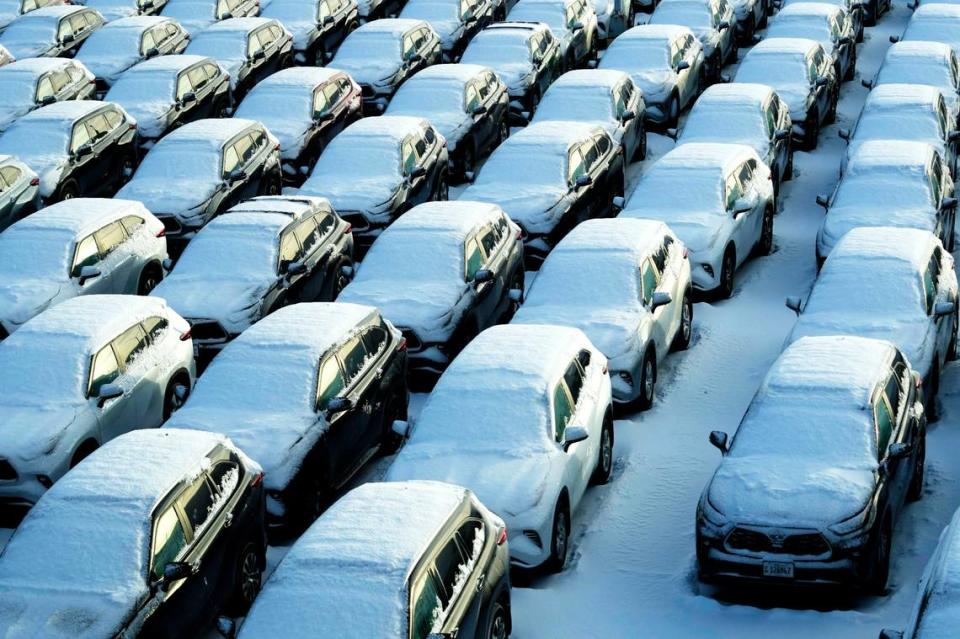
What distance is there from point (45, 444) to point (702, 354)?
736 cm

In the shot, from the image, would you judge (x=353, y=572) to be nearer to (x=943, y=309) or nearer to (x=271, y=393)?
(x=271, y=393)

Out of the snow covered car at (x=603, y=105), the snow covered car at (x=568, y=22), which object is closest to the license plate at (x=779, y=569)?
the snow covered car at (x=603, y=105)

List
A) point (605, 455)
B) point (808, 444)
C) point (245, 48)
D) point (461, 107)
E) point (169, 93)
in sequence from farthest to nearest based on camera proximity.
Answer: point (245, 48), point (169, 93), point (461, 107), point (605, 455), point (808, 444)

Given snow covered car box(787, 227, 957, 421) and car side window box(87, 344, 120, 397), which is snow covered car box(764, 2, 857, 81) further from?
car side window box(87, 344, 120, 397)

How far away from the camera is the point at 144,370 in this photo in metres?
14.7

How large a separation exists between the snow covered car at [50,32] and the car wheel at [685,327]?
49.8 feet

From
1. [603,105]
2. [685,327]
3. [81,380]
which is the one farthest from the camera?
[603,105]

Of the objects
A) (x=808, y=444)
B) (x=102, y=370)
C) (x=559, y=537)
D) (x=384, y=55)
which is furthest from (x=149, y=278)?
(x=808, y=444)

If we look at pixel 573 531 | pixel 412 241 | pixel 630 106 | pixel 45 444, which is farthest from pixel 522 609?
pixel 630 106

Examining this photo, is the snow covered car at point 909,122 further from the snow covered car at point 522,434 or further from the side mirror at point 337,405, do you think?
the side mirror at point 337,405

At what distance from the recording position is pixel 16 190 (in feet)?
64.1

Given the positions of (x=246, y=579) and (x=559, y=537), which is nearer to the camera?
(x=246, y=579)

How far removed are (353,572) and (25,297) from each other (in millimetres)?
8272

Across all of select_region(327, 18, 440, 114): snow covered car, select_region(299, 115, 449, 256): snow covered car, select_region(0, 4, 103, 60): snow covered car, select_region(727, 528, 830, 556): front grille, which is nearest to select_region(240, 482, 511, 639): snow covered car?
select_region(727, 528, 830, 556): front grille
